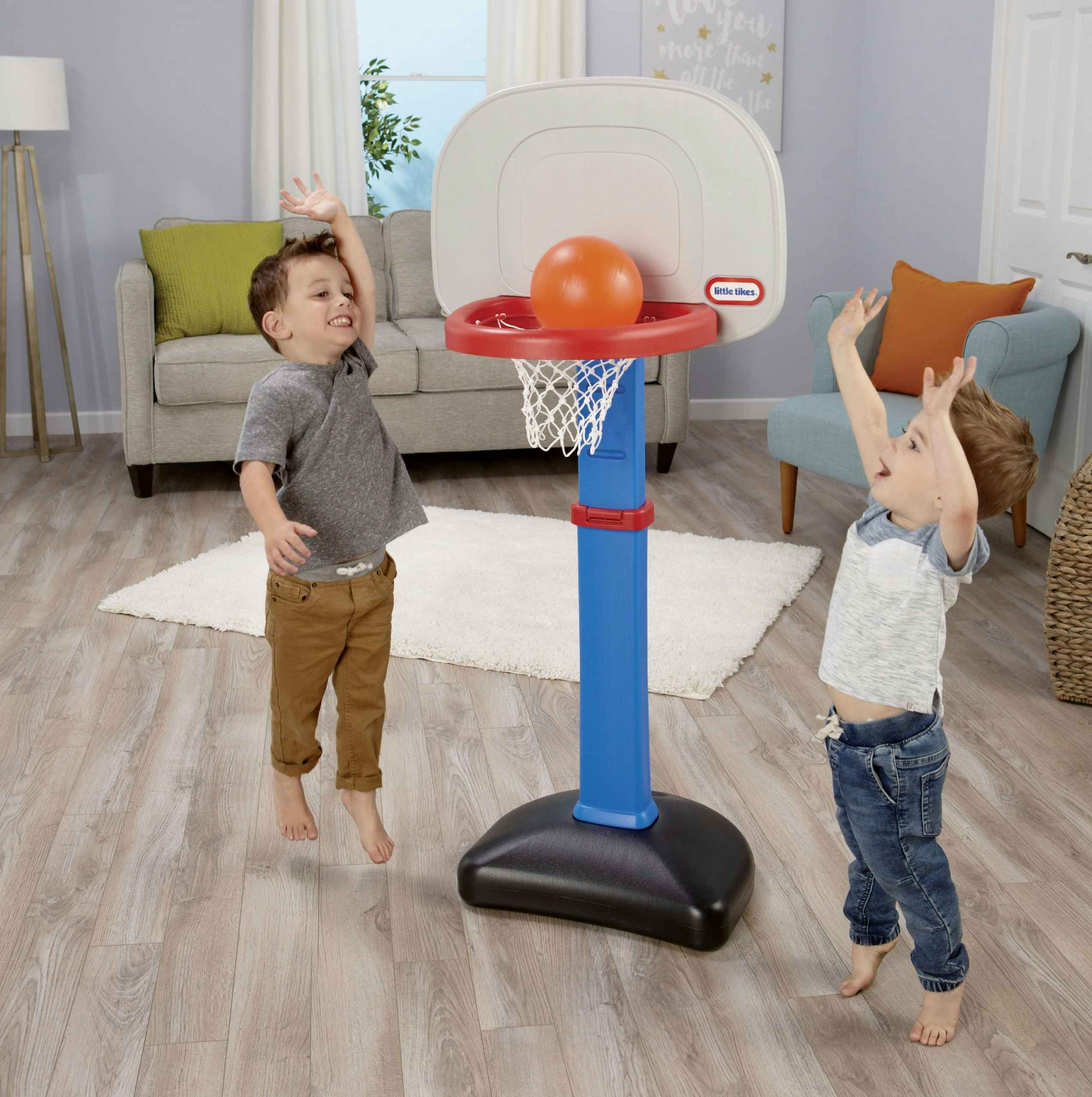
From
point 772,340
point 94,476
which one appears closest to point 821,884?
point 94,476

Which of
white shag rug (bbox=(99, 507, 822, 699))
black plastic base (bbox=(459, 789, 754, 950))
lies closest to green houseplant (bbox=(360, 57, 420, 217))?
white shag rug (bbox=(99, 507, 822, 699))

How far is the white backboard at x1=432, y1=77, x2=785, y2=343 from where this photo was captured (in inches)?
63.4

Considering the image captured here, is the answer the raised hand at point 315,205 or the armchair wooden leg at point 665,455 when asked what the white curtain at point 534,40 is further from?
the raised hand at point 315,205

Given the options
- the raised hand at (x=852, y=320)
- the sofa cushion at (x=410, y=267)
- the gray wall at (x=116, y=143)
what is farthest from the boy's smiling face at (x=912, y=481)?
the gray wall at (x=116, y=143)

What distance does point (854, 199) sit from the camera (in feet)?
17.0

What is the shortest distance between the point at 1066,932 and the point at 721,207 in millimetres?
1160

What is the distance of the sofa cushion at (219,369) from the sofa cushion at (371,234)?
0.57 m

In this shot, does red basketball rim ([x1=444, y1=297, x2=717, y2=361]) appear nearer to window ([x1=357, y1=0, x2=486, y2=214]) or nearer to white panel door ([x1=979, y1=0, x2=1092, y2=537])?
white panel door ([x1=979, y1=0, x2=1092, y2=537])

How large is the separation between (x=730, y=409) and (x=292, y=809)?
12.2ft

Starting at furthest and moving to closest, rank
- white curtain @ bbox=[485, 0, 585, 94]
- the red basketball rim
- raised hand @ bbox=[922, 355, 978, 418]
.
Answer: white curtain @ bbox=[485, 0, 585, 94] < the red basketball rim < raised hand @ bbox=[922, 355, 978, 418]

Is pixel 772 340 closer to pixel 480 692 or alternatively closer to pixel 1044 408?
pixel 1044 408

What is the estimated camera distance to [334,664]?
1905 millimetres

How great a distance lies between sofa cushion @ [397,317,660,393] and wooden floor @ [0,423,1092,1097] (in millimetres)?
1517

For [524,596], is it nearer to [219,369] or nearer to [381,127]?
[219,369]
